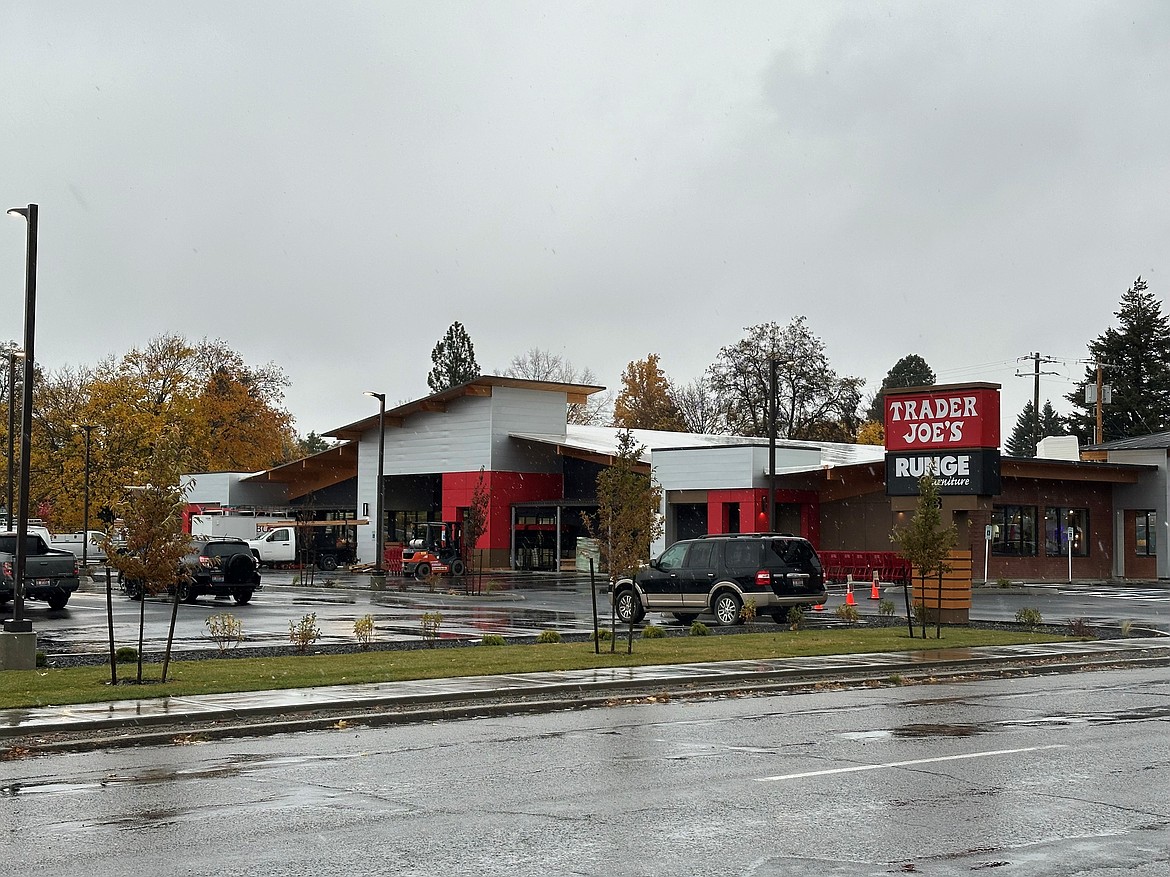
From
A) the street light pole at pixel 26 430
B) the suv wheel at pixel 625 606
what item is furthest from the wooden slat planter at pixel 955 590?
the street light pole at pixel 26 430

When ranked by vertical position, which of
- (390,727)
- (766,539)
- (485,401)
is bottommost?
(390,727)

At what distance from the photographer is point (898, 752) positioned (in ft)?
39.3

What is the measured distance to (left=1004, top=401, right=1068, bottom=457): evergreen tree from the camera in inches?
5645

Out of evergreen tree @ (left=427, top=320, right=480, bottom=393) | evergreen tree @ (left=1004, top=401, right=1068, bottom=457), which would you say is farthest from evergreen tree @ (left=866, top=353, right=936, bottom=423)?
evergreen tree @ (left=427, top=320, right=480, bottom=393)

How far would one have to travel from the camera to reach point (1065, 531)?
192 ft

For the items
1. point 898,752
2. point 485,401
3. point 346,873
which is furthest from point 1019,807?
point 485,401

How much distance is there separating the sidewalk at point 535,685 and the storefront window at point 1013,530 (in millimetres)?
31884

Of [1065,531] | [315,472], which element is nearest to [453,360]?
[315,472]

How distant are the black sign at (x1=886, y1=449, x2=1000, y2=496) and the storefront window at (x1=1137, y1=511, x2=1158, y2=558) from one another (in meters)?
33.3

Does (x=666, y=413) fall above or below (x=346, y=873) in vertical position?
above

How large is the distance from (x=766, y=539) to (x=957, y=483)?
4538mm

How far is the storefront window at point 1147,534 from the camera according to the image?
59875mm

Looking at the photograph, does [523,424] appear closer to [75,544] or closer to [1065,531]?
[75,544]

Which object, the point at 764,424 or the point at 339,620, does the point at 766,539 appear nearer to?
the point at 339,620
